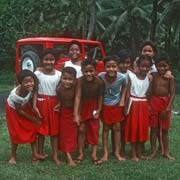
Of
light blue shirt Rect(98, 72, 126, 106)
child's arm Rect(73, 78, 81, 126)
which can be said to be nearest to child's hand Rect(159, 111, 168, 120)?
light blue shirt Rect(98, 72, 126, 106)

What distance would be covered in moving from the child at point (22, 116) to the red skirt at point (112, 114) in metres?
0.88

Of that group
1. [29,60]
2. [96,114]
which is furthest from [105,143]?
[29,60]

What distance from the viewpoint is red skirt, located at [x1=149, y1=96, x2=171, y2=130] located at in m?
6.93

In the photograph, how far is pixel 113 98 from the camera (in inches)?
267

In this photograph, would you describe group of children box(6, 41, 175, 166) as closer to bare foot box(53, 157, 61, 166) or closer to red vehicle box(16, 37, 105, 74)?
bare foot box(53, 157, 61, 166)

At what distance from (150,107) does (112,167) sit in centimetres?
110

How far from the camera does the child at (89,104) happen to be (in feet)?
21.5

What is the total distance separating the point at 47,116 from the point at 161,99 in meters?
1.54

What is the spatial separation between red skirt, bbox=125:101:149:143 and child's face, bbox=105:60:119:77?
484mm

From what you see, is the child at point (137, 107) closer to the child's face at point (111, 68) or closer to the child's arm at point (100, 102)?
the child's face at point (111, 68)

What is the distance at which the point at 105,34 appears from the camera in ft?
105

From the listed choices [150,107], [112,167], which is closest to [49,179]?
[112,167]

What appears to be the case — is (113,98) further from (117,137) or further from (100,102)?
(117,137)

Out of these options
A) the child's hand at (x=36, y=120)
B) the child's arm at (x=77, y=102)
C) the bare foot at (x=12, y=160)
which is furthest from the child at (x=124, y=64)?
the bare foot at (x=12, y=160)
